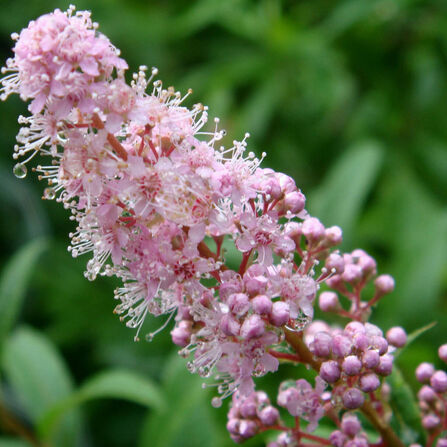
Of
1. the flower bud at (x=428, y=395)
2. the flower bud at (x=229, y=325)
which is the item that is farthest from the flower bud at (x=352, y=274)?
the flower bud at (x=229, y=325)

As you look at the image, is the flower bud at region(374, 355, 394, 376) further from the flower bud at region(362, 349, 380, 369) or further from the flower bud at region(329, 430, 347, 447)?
the flower bud at region(329, 430, 347, 447)

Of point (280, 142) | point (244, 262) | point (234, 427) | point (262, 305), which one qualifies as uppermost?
point (280, 142)

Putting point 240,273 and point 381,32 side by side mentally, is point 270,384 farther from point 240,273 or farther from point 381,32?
point 381,32

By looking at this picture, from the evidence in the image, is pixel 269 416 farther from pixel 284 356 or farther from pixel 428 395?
pixel 428 395

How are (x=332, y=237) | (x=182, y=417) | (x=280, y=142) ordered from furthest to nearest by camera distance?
(x=280, y=142), (x=182, y=417), (x=332, y=237)

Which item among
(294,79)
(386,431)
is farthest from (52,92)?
(294,79)

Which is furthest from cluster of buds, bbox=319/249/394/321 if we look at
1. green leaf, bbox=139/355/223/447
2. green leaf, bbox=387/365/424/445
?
green leaf, bbox=139/355/223/447

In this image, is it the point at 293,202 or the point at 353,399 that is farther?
the point at 293,202

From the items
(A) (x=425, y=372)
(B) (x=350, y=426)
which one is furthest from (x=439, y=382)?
(B) (x=350, y=426)
